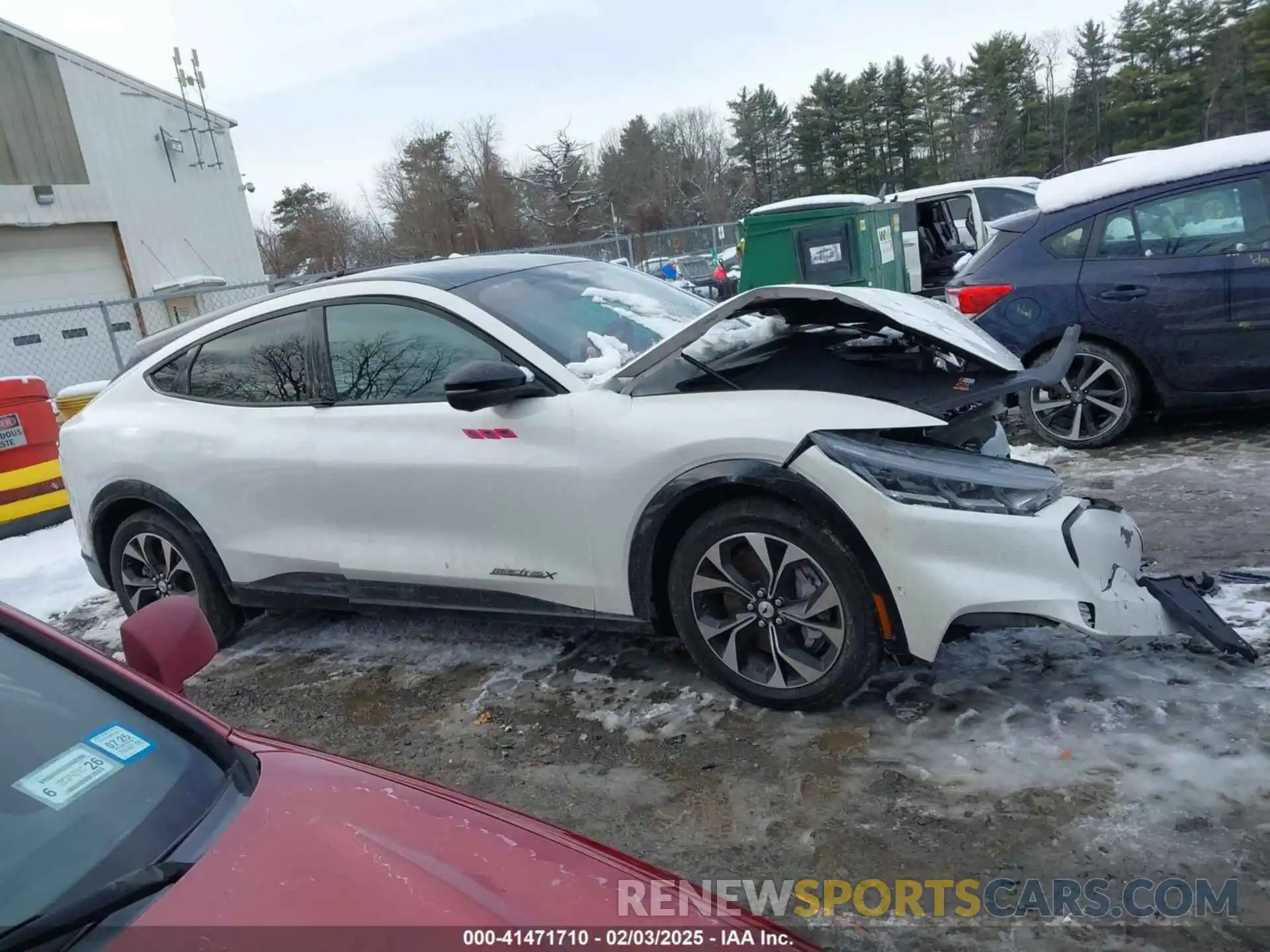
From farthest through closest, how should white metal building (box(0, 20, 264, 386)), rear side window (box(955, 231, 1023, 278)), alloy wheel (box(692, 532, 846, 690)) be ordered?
white metal building (box(0, 20, 264, 386)) → rear side window (box(955, 231, 1023, 278)) → alloy wheel (box(692, 532, 846, 690))

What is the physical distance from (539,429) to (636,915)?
2.22 meters

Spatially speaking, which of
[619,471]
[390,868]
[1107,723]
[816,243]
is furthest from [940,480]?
[816,243]

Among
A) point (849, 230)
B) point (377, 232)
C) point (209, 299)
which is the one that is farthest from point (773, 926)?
point (377, 232)

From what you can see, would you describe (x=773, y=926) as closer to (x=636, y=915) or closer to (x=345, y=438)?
(x=636, y=915)

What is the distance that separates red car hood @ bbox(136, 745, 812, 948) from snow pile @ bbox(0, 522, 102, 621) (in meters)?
4.78

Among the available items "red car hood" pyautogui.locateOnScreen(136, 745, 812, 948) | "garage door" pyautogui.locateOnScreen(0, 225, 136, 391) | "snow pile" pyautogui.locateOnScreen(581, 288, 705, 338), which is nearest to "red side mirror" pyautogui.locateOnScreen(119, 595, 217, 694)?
"red car hood" pyautogui.locateOnScreen(136, 745, 812, 948)

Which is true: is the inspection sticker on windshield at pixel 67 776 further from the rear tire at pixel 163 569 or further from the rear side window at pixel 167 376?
the rear side window at pixel 167 376

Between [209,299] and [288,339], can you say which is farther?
[209,299]

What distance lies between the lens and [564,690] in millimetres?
3627

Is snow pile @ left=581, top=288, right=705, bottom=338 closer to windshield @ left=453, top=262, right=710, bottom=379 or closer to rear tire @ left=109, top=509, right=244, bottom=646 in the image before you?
windshield @ left=453, top=262, right=710, bottom=379

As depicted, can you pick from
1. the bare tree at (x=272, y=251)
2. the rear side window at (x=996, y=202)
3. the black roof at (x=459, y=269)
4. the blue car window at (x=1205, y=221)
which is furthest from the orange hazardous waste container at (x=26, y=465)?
the bare tree at (x=272, y=251)

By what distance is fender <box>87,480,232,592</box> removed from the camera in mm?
4328

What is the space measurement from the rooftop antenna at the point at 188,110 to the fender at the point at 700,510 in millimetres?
24388

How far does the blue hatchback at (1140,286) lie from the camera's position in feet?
17.7
